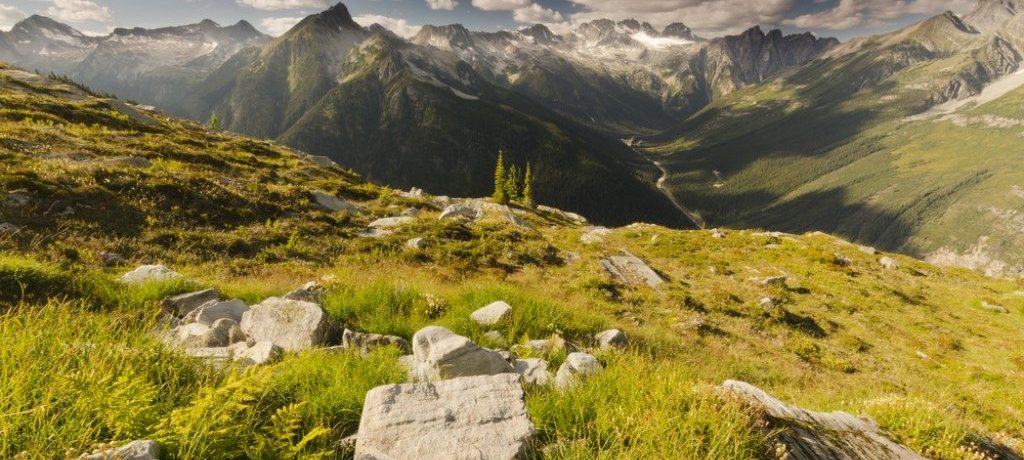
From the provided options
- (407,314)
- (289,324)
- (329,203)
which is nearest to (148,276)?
(289,324)

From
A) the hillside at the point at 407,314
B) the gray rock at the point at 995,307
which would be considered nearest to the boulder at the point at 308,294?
the hillside at the point at 407,314

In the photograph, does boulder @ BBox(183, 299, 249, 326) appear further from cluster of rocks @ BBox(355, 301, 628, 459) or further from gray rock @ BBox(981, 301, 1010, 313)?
gray rock @ BBox(981, 301, 1010, 313)

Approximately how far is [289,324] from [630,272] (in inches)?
736

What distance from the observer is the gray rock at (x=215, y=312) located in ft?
28.8

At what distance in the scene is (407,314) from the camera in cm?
984

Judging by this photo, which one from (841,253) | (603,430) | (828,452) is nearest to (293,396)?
(603,430)

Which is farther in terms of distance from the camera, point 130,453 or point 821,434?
point 821,434

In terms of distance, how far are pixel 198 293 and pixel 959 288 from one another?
38979mm

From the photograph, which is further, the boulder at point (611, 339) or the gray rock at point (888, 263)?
the gray rock at point (888, 263)

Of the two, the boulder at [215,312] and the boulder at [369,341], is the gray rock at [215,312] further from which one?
the boulder at [369,341]

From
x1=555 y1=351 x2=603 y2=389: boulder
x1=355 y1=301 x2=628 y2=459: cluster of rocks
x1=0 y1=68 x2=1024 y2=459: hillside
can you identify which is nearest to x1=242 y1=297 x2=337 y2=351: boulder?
x1=0 y1=68 x2=1024 y2=459: hillside

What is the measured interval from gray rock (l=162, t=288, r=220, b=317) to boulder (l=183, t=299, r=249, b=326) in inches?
13.3

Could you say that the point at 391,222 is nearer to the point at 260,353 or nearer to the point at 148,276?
the point at 148,276

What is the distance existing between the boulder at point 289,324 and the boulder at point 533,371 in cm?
337
